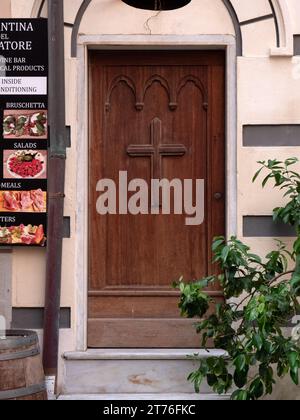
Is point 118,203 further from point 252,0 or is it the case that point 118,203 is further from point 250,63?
point 252,0

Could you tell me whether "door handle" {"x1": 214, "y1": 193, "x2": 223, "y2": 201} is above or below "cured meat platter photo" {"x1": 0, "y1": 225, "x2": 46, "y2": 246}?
above

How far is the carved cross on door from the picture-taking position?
5352mm

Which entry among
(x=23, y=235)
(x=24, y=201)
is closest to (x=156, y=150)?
(x=24, y=201)

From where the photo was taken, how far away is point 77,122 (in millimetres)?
5184

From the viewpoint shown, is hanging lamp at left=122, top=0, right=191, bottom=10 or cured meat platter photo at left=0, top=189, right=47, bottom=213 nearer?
hanging lamp at left=122, top=0, right=191, bottom=10

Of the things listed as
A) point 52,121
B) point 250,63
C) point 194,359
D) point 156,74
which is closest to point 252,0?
point 250,63

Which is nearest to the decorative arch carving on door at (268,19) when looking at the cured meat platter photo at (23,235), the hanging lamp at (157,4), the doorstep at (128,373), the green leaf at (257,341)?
the hanging lamp at (157,4)

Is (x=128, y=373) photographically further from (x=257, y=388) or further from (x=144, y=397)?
(x=257, y=388)

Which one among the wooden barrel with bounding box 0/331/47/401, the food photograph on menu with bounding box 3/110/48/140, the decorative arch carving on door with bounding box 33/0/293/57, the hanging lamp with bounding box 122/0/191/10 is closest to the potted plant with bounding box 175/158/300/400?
the decorative arch carving on door with bounding box 33/0/293/57

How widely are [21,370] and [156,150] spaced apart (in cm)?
193

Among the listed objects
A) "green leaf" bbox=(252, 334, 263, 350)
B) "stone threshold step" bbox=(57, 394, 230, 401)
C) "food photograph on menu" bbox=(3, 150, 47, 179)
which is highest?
"food photograph on menu" bbox=(3, 150, 47, 179)

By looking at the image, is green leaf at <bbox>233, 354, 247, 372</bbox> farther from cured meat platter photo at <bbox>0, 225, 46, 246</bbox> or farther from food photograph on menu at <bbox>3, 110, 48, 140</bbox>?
food photograph on menu at <bbox>3, 110, 48, 140</bbox>

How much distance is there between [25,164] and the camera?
5.16m

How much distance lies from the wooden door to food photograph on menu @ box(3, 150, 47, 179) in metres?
0.40
